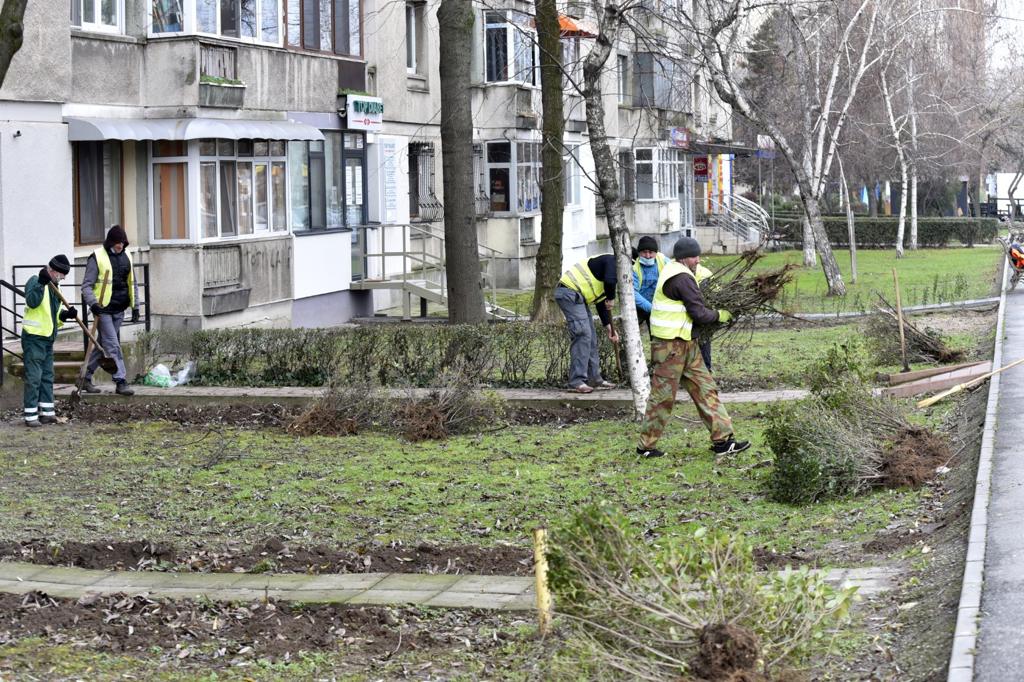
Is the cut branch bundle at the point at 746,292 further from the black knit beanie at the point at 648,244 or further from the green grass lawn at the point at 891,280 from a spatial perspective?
the green grass lawn at the point at 891,280

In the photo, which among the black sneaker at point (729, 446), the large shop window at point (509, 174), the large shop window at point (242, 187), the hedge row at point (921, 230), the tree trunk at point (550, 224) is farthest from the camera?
the hedge row at point (921, 230)

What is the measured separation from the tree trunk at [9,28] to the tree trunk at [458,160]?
7.33 metres

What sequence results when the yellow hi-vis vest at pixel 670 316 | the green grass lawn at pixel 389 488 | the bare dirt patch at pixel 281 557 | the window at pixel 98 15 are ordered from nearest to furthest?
1. the bare dirt patch at pixel 281 557
2. the green grass lawn at pixel 389 488
3. the yellow hi-vis vest at pixel 670 316
4. the window at pixel 98 15

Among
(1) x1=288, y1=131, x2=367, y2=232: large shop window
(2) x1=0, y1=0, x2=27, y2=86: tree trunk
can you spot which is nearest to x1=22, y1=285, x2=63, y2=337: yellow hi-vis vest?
(2) x1=0, y1=0, x2=27, y2=86: tree trunk

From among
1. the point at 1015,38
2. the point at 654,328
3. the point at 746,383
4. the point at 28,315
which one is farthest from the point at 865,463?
the point at 1015,38

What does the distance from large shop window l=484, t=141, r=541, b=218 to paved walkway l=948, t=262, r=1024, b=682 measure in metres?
24.2

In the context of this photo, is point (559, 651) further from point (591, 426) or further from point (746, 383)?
point (746, 383)

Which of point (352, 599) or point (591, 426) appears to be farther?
point (591, 426)

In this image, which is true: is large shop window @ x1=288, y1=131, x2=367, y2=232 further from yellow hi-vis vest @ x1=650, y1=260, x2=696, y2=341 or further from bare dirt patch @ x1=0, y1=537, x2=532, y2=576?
bare dirt patch @ x1=0, y1=537, x2=532, y2=576

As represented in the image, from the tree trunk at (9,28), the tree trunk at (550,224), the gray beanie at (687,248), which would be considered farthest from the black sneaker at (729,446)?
the tree trunk at (550,224)

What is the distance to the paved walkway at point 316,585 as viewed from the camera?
730 centimetres

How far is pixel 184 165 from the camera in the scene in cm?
2208

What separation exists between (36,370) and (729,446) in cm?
718

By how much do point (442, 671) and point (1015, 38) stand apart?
159 ft
